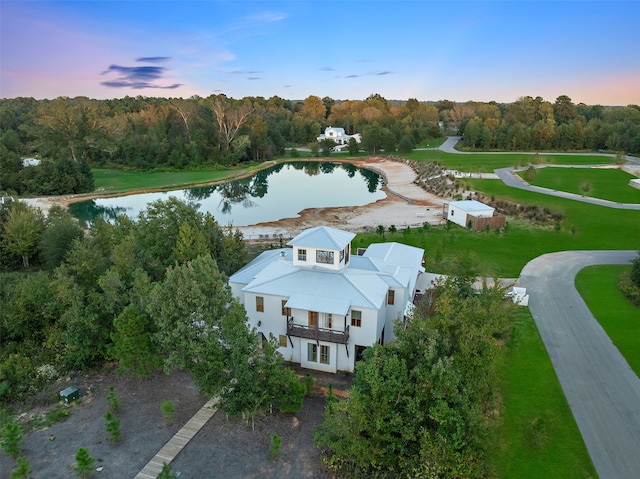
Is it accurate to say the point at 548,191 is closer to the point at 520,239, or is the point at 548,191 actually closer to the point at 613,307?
the point at 520,239

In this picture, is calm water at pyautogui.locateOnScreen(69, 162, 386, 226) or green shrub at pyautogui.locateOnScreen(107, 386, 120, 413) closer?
green shrub at pyautogui.locateOnScreen(107, 386, 120, 413)

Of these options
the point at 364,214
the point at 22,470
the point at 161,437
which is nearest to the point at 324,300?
the point at 161,437

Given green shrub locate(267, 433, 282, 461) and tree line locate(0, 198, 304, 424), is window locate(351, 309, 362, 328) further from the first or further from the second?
green shrub locate(267, 433, 282, 461)

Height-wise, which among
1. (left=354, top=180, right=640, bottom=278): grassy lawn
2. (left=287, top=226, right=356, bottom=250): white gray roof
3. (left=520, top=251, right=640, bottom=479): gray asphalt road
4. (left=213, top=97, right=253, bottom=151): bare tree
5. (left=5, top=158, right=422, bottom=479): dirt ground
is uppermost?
(left=213, top=97, right=253, bottom=151): bare tree

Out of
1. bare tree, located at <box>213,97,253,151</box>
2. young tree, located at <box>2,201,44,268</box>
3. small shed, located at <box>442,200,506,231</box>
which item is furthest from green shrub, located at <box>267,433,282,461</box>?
bare tree, located at <box>213,97,253,151</box>

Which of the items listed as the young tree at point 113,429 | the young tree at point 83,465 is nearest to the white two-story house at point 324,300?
the young tree at point 113,429

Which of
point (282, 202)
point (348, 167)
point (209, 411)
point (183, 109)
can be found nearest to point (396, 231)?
point (282, 202)

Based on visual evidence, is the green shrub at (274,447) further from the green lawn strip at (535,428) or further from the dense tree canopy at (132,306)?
the green lawn strip at (535,428)
